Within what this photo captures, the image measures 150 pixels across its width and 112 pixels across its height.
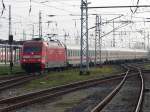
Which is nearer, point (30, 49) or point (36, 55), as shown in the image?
point (36, 55)

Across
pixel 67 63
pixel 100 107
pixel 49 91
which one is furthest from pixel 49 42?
pixel 100 107

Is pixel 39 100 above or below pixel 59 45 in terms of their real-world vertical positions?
below

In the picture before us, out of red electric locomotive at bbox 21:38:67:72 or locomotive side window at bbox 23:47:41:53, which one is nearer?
red electric locomotive at bbox 21:38:67:72

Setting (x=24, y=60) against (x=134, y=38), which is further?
(x=134, y=38)

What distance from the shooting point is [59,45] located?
44719mm

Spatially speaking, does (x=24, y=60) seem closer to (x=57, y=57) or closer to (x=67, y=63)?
(x=57, y=57)

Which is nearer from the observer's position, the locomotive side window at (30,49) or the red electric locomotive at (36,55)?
the red electric locomotive at (36,55)

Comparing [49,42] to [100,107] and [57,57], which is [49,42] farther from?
[100,107]

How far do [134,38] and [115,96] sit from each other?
369 ft

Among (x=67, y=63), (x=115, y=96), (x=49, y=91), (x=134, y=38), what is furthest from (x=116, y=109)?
(x=134, y=38)

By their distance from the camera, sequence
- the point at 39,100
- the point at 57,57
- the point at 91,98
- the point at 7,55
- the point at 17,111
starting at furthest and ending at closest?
the point at 7,55 → the point at 57,57 → the point at 91,98 → the point at 39,100 → the point at 17,111

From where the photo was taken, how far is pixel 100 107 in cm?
1541

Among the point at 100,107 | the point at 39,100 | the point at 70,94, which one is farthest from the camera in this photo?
the point at 70,94

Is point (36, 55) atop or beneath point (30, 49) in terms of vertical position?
beneath
